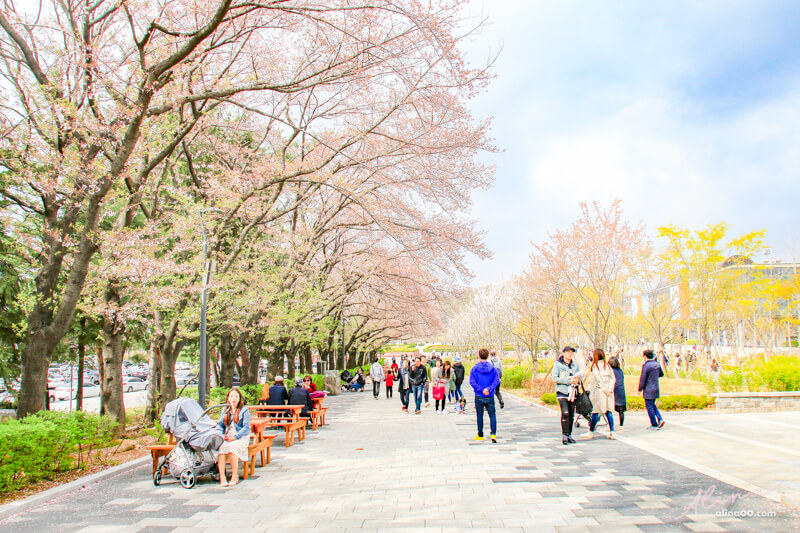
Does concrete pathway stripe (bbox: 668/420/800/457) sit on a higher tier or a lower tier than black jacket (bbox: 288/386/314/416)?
lower

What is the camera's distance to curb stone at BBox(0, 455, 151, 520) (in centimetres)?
593

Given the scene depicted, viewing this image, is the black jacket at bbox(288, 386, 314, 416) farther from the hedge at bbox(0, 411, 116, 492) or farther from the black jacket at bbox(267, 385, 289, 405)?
the hedge at bbox(0, 411, 116, 492)

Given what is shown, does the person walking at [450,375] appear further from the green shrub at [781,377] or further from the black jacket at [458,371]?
the green shrub at [781,377]

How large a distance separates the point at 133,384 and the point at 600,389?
141 ft

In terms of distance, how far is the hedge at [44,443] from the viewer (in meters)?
6.50

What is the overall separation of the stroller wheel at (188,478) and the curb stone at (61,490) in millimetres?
1398

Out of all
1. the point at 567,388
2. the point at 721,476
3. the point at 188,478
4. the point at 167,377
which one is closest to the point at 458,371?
the point at 567,388

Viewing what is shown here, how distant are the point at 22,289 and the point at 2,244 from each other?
1.41 m

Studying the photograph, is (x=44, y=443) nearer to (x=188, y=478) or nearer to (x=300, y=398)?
(x=188, y=478)

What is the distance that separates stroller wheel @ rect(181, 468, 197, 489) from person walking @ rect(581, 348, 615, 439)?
7.31m

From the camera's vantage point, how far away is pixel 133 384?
44188mm

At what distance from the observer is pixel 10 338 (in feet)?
44.2

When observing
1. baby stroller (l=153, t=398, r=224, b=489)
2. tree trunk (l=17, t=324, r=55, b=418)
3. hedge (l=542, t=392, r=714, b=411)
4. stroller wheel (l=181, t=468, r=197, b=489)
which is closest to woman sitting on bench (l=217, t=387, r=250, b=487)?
baby stroller (l=153, t=398, r=224, b=489)

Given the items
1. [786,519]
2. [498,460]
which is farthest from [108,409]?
[786,519]
